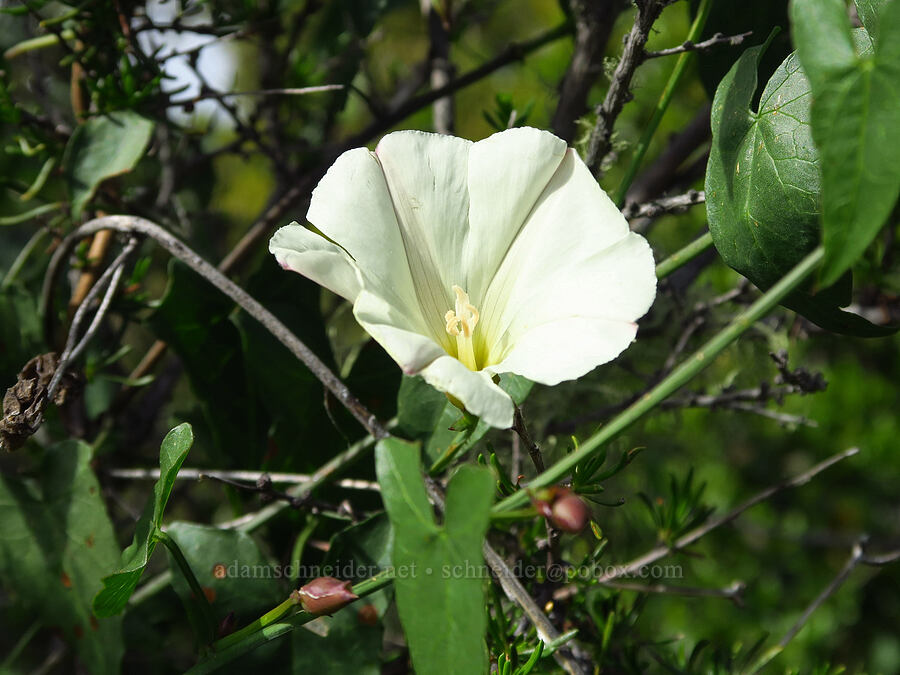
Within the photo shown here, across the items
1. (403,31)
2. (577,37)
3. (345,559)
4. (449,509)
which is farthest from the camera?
(403,31)

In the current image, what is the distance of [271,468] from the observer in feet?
3.48

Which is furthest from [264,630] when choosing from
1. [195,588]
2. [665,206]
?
[665,206]

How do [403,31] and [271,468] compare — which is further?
[403,31]

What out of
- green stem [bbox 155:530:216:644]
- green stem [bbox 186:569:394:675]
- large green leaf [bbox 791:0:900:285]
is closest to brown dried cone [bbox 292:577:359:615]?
green stem [bbox 186:569:394:675]

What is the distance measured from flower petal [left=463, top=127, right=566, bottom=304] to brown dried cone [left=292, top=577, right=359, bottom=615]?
35 centimetres

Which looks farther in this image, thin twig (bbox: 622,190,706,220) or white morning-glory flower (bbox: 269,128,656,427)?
thin twig (bbox: 622,190,706,220)

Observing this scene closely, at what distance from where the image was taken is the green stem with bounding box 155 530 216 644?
0.73 metres

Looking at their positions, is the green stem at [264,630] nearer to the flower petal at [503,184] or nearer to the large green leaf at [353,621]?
the large green leaf at [353,621]

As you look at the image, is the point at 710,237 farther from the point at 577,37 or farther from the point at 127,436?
the point at 127,436

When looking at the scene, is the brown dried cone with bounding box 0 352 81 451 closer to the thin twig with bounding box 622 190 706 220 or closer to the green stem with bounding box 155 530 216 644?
the green stem with bounding box 155 530 216 644

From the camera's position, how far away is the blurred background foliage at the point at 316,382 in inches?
39.8

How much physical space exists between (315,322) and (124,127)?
0.36 metres

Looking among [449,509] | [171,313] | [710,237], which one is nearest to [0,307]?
[171,313]

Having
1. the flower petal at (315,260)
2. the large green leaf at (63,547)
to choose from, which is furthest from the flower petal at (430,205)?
the large green leaf at (63,547)
